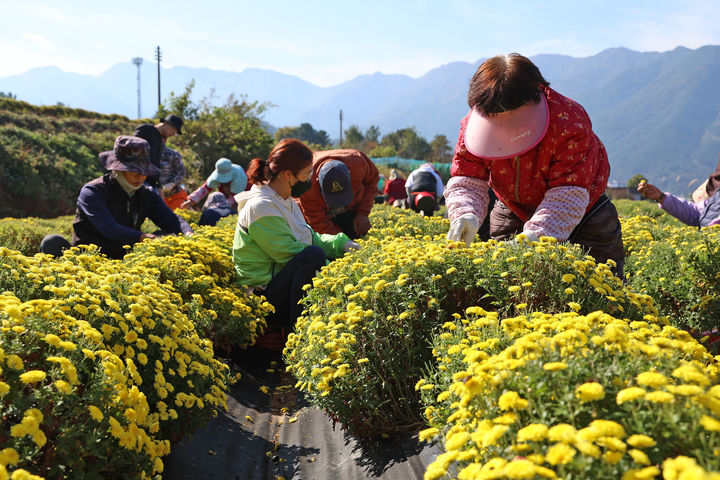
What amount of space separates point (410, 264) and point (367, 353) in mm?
502

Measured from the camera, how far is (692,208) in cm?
466

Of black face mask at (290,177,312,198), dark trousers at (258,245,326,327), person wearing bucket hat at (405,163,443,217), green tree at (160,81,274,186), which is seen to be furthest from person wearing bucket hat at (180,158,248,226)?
green tree at (160,81,274,186)

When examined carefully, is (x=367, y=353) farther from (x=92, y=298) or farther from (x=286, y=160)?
(x=286, y=160)

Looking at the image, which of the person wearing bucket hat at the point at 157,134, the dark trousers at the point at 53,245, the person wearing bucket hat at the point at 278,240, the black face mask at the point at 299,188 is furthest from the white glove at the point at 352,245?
the person wearing bucket hat at the point at 157,134

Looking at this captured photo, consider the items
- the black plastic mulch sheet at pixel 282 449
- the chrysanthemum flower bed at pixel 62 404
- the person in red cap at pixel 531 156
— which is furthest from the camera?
the person in red cap at pixel 531 156

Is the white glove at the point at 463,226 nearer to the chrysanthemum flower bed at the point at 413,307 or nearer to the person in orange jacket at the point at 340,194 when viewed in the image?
the chrysanthemum flower bed at the point at 413,307

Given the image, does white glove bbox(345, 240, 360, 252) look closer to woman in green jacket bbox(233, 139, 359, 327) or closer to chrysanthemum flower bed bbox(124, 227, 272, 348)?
woman in green jacket bbox(233, 139, 359, 327)

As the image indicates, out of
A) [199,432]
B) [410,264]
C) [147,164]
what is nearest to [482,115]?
[410,264]

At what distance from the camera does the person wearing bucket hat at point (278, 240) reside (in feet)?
14.3

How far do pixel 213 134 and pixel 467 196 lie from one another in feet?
69.8

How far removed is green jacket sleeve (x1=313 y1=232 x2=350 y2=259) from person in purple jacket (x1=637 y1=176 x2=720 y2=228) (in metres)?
2.44

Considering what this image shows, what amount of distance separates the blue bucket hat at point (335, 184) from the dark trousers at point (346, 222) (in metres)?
0.41

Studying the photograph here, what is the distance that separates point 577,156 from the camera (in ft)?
9.15

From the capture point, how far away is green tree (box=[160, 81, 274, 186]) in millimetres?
22594
